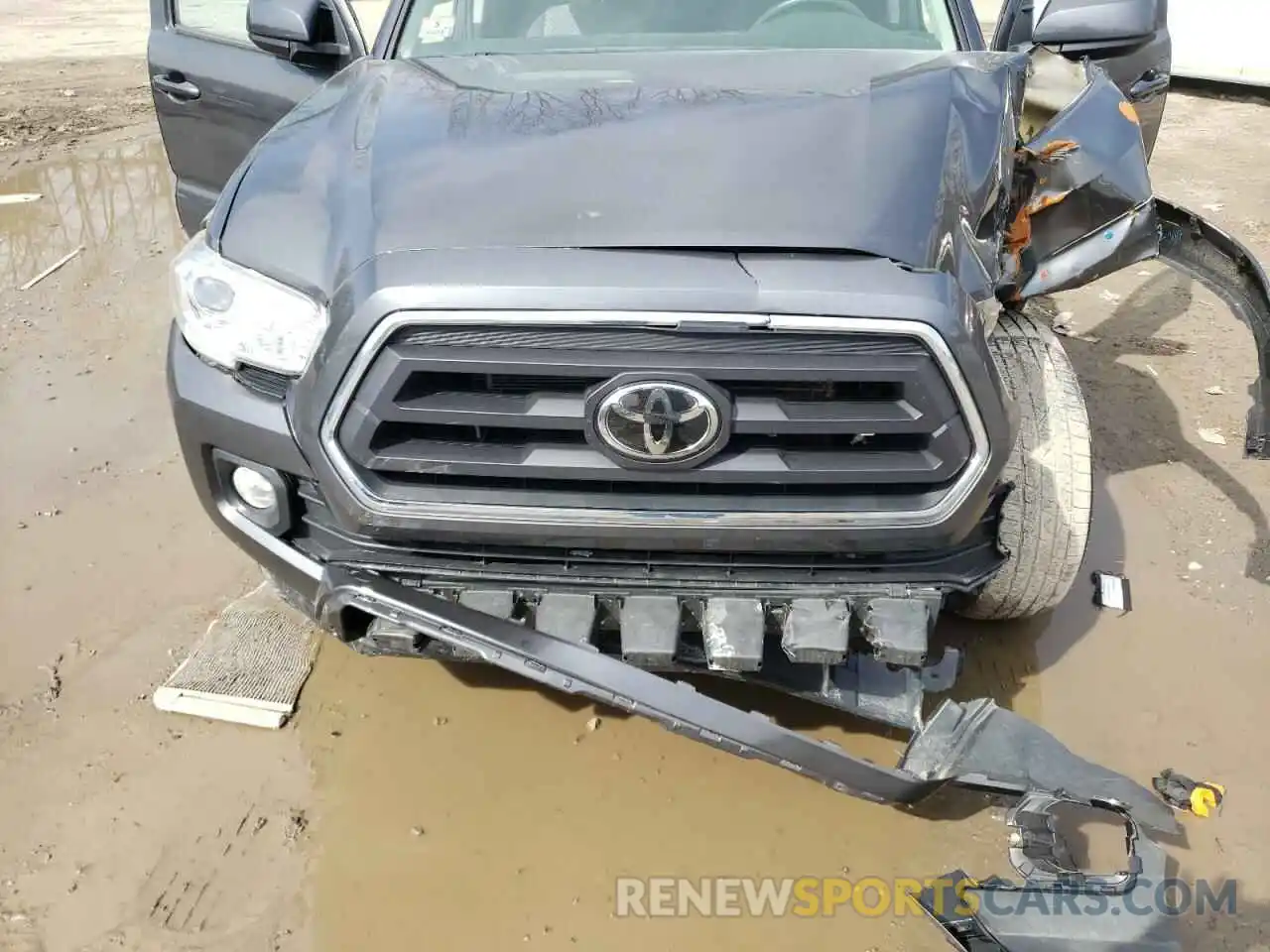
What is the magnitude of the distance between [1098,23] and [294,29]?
2.37 metres

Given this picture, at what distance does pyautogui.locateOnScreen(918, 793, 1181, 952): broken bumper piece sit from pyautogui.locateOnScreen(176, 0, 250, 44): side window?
3930 millimetres

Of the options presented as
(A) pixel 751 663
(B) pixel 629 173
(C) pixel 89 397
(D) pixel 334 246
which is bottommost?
(C) pixel 89 397

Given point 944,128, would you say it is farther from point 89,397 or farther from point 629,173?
point 89,397

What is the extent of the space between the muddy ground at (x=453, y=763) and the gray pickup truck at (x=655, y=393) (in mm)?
354

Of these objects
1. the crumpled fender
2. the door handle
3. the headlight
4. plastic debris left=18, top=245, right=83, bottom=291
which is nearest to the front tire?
the crumpled fender

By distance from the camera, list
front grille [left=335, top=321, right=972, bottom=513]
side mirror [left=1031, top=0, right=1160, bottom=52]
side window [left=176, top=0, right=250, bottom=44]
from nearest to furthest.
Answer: front grille [left=335, top=321, right=972, bottom=513] → side mirror [left=1031, top=0, right=1160, bottom=52] → side window [left=176, top=0, right=250, bottom=44]

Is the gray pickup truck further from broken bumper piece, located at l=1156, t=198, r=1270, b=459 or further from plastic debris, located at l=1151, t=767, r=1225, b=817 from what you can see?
broken bumper piece, located at l=1156, t=198, r=1270, b=459

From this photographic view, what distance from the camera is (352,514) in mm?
1969

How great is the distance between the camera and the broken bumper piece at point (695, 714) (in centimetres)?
199

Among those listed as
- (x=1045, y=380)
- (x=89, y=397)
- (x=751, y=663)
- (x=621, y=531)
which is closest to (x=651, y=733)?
(x=751, y=663)

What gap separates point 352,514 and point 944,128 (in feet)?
4.95

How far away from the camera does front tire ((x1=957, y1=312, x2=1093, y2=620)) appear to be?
2.40 meters

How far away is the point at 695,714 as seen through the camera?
6.58 feet

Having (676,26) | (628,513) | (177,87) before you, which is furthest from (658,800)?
(177,87)
